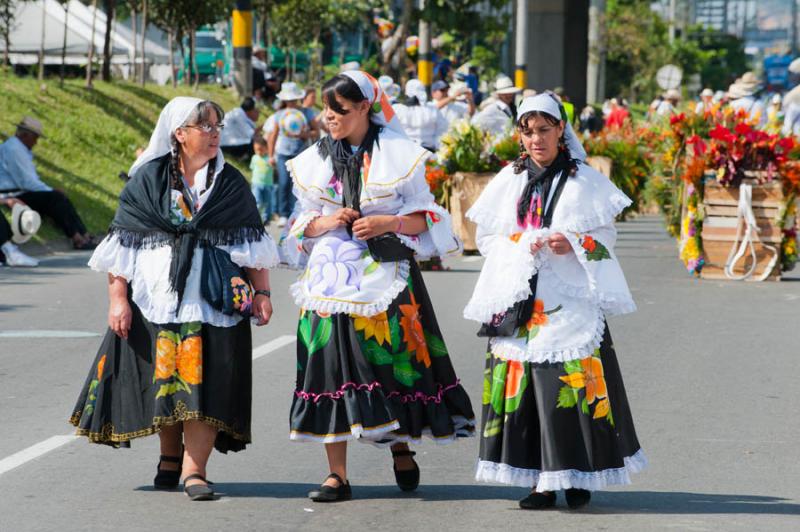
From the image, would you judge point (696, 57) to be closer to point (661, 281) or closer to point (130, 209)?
point (661, 281)

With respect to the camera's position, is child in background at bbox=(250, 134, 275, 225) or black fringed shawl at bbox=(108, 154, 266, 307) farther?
child in background at bbox=(250, 134, 275, 225)

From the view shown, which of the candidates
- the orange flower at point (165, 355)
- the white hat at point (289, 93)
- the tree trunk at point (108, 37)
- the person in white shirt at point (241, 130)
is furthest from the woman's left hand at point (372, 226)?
the tree trunk at point (108, 37)

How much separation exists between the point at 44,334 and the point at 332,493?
592 cm

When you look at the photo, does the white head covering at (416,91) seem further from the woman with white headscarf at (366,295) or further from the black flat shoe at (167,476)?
the black flat shoe at (167,476)

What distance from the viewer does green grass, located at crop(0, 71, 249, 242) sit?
859 inches

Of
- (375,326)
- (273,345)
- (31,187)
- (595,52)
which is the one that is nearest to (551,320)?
(375,326)

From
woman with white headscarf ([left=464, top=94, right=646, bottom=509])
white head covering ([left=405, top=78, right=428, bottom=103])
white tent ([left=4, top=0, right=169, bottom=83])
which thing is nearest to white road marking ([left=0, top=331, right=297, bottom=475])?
woman with white headscarf ([left=464, top=94, right=646, bottom=509])

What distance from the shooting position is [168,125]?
273 inches

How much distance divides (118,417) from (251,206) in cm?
104

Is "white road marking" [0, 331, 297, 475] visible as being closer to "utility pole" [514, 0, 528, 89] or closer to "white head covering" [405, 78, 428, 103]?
"white head covering" [405, 78, 428, 103]

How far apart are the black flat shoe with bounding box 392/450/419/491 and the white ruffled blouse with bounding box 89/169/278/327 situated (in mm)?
926

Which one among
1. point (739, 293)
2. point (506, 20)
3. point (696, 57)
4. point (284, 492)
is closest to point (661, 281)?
point (739, 293)

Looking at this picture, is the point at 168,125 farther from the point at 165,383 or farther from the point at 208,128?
the point at 165,383

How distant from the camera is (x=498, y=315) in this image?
682cm
